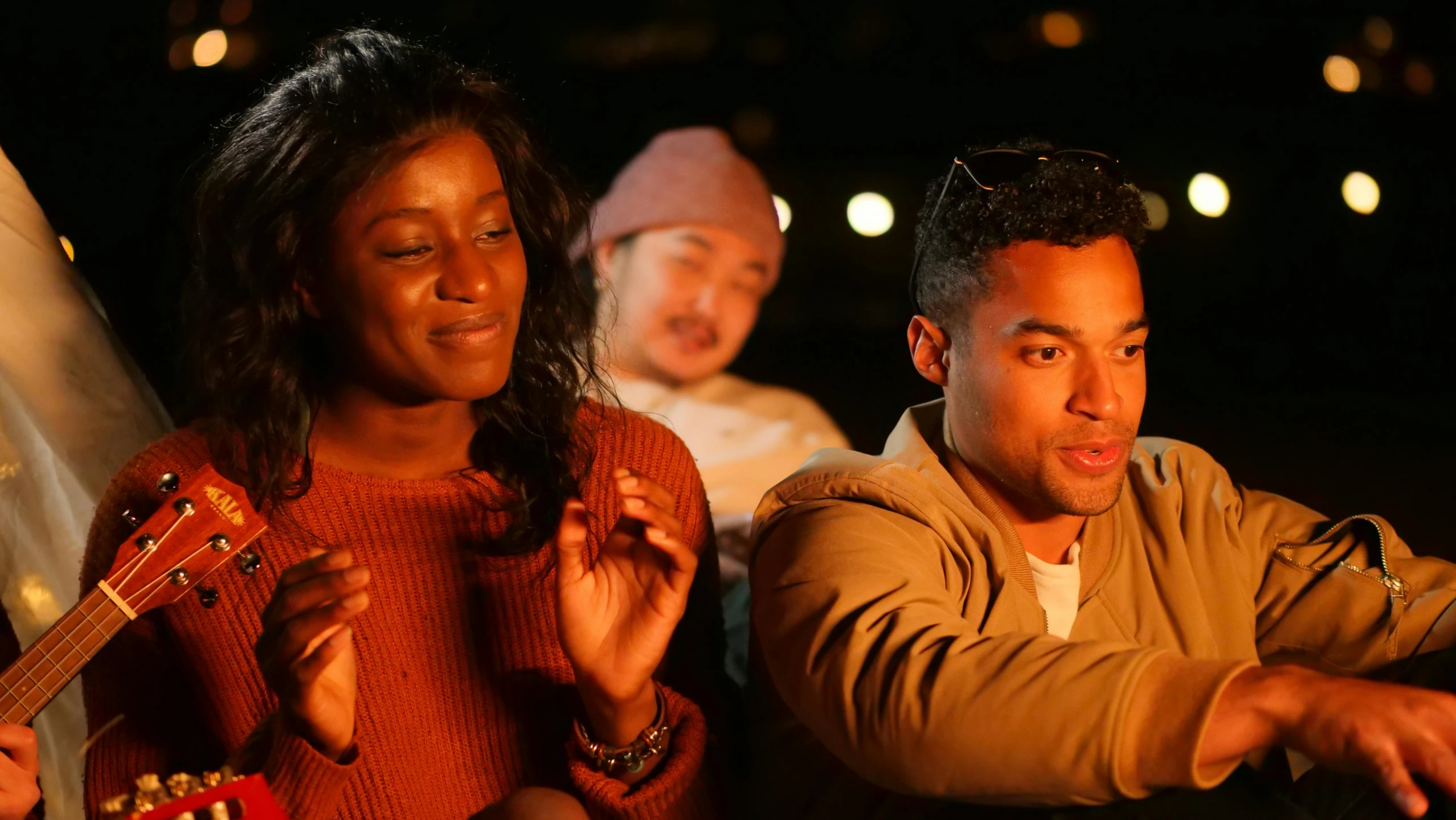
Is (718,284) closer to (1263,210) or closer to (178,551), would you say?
(1263,210)

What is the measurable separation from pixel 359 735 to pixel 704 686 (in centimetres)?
42

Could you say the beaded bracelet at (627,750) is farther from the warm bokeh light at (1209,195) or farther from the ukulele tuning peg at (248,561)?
the warm bokeh light at (1209,195)

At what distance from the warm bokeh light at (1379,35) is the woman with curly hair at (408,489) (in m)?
1.65

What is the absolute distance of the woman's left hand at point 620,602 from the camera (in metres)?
1.39

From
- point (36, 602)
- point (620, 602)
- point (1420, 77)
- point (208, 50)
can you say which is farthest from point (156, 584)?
point (1420, 77)

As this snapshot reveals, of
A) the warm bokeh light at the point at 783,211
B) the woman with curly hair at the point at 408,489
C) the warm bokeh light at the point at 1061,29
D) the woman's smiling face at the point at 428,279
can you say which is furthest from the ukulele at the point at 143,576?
the warm bokeh light at the point at 1061,29

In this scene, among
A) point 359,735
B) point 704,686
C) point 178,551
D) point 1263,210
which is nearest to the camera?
point 178,551

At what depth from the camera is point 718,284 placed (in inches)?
102

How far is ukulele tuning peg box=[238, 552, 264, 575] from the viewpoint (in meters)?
1.46

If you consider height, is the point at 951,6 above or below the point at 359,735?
above

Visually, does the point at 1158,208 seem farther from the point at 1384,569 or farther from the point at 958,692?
the point at 958,692

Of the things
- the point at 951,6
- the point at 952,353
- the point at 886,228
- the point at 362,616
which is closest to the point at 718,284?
the point at 886,228

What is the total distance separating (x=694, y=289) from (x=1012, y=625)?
1212mm

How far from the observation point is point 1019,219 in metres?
1.58
